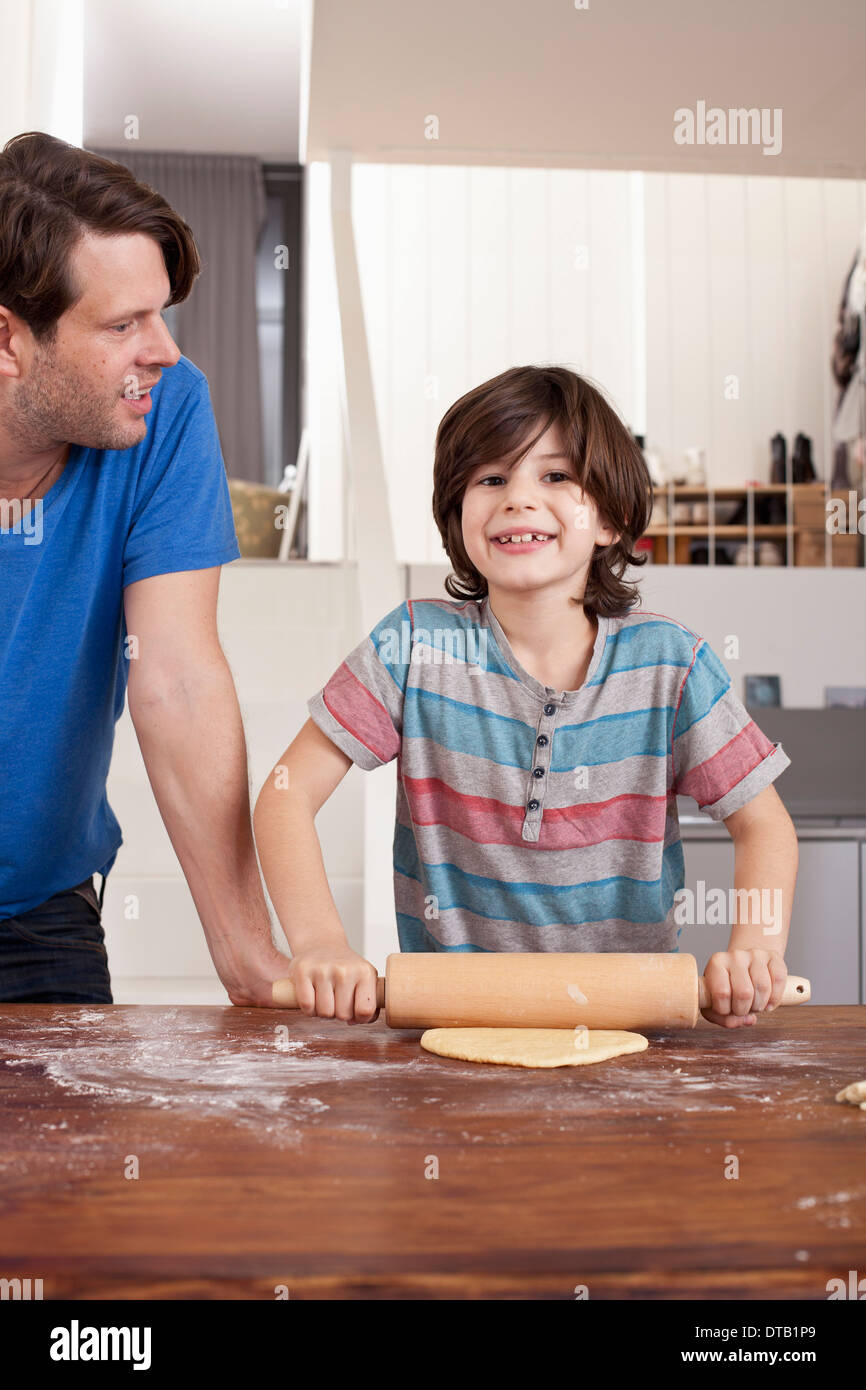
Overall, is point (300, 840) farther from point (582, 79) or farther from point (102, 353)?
point (582, 79)

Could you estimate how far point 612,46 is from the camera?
9.13ft

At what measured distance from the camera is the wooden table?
426 millimetres

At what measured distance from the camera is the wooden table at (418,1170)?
426mm

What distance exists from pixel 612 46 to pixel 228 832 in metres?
2.41

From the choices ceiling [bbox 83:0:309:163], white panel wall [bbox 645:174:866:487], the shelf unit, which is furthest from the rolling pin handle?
white panel wall [bbox 645:174:866:487]

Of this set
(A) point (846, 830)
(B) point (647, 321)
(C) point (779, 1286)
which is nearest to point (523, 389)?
(C) point (779, 1286)

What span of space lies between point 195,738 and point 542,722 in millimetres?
337

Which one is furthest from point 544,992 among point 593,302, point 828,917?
point 593,302

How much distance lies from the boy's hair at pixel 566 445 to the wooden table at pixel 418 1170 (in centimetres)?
58

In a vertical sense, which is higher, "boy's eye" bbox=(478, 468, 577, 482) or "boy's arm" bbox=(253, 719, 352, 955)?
"boy's eye" bbox=(478, 468, 577, 482)

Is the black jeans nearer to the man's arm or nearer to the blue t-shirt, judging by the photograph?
the blue t-shirt

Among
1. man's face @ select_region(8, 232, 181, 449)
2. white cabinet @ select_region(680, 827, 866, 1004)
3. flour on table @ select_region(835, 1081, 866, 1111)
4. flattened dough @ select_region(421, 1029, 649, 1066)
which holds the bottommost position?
white cabinet @ select_region(680, 827, 866, 1004)

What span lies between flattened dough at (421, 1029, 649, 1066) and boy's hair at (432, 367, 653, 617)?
54 cm
